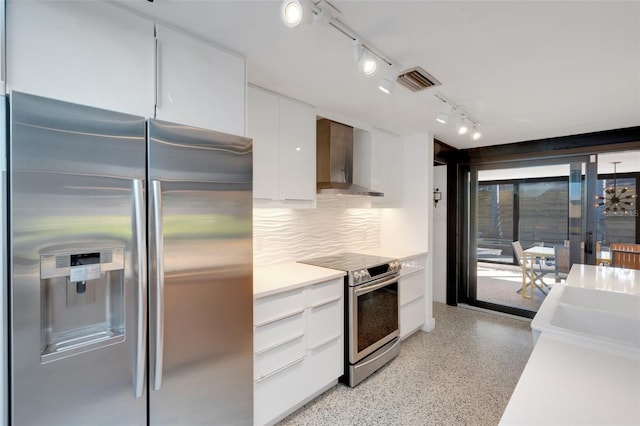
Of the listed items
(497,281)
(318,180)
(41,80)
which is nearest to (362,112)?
(318,180)

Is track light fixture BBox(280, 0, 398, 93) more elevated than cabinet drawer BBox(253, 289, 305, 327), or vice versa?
track light fixture BBox(280, 0, 398, 93)

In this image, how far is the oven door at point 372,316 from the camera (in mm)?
2430

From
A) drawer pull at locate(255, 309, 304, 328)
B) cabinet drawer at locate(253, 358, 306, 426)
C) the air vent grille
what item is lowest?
cabinet drawer at locate(253, 358, 306, 426)

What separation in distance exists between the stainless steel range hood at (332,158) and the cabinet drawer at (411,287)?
104 centimetres

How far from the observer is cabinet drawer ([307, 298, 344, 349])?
2.19 metres

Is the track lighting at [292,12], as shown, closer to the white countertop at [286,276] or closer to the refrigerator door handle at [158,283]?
the refrigerator door handle at [158,283]

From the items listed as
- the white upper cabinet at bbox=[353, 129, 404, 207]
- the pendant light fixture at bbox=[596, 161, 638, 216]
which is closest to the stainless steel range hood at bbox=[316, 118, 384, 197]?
the white upper cabinet at bbox=[353, 129, 404, 207]

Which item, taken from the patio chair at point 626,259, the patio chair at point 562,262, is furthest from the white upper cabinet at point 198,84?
the patio chair at point 626,259

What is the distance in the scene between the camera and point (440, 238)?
4539mm

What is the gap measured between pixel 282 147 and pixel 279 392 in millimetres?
1746

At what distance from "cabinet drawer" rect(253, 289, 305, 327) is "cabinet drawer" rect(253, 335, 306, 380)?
0.65ft

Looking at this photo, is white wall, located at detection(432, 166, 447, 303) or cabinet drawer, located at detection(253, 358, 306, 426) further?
white wall, located at detection(432, 166, 447, 303)

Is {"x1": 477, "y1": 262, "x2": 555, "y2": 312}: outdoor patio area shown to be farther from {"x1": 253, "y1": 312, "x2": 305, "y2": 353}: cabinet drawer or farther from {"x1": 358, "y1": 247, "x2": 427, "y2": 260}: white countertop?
{"x1": 253, "y1": 312, "x2": 305, "y2": 353}: cabinet drawer

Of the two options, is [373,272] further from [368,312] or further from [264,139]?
[264,139]
